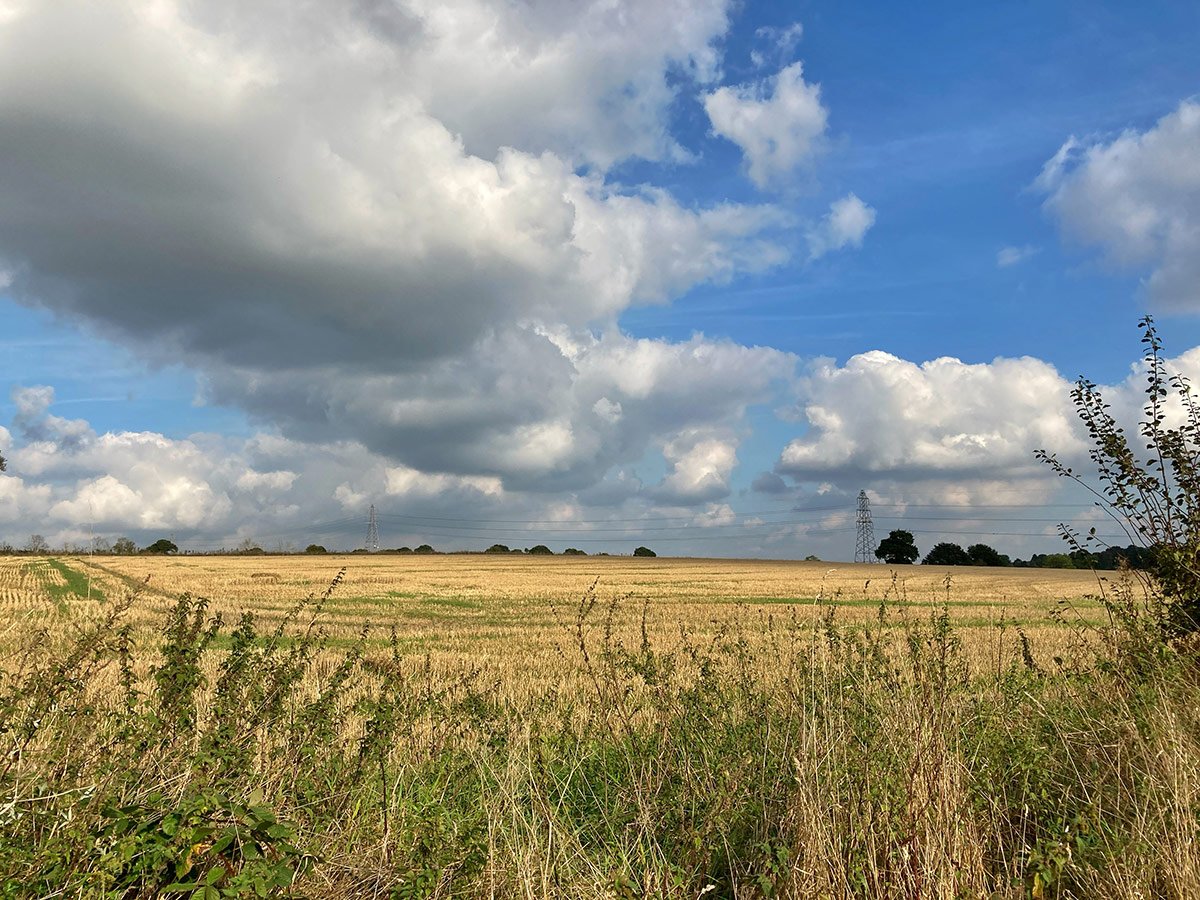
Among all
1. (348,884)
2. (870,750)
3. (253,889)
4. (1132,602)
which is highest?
(1132,602)

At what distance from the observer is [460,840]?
200 inches

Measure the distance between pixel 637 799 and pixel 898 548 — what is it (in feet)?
426

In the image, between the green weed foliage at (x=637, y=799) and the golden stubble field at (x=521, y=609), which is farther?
the golden stubble field at (x=521, y=609)

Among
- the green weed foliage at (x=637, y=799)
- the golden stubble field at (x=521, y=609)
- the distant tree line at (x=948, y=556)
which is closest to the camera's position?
the green weed foliage at (x=637, y=799)

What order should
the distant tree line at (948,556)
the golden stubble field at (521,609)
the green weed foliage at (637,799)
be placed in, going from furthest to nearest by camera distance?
1. the distant tree line at (948,556)
2. the golden stubble field at (521,609)
3. the green weed foliage at (637,799)

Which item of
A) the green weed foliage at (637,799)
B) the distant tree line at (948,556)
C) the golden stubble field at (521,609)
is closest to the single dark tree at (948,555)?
the distant tree line at (948,556)

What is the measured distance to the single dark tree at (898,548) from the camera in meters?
126

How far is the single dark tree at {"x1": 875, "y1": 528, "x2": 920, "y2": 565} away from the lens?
412 ft

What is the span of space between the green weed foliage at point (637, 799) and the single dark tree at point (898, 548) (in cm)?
12437

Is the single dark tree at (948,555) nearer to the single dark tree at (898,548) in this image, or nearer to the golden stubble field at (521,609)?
the single dark tree at (898,548)

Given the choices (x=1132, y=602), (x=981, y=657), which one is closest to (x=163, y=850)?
(x=1132, y=602)

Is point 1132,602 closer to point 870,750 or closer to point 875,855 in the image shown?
point 870,750

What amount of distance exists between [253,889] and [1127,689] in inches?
289

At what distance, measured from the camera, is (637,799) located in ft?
17.3
